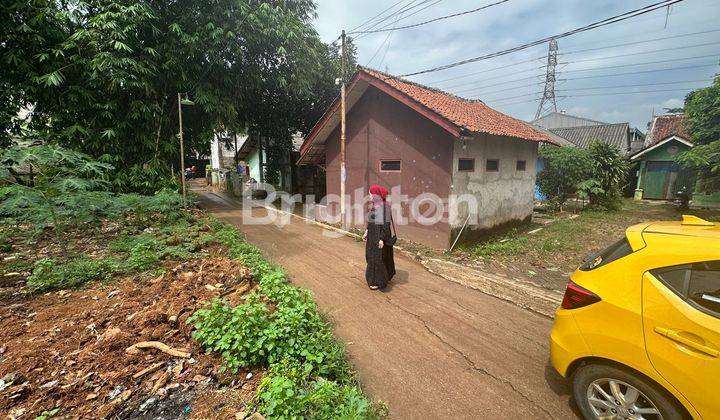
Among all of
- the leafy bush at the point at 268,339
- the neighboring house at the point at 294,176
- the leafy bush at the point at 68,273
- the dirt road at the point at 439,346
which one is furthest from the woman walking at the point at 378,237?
the neighboring house at the point at 294,176

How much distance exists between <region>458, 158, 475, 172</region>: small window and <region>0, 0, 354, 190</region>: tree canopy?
351 inches

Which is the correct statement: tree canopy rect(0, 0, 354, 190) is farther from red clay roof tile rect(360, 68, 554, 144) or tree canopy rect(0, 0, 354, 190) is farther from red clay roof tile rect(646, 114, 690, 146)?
red clay roof tile rect(646, 114, 690, 146)

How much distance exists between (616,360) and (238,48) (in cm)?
1442

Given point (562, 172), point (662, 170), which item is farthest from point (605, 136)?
point (562, 172)

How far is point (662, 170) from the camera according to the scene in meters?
19.9

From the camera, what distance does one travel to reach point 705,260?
7.15 ft

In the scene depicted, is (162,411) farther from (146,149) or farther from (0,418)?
(146,149)

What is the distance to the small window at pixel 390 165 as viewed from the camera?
945cm

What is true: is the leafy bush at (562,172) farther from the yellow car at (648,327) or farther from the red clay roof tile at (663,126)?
the red clay roof tile at (663,126)

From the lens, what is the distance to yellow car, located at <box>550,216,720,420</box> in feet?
6.84

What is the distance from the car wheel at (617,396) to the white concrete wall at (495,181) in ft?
18.8

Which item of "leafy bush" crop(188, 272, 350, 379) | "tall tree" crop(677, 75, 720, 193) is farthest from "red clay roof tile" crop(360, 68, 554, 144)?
"tall tree" crop(677, 75, 720, 193)

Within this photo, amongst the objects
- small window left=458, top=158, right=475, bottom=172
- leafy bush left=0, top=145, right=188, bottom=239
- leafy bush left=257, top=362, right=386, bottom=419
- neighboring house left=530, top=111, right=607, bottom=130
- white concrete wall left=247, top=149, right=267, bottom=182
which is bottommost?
leafy bush left=257, top=362, right=386, bottom=419

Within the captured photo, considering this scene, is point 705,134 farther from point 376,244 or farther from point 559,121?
point 559,121
